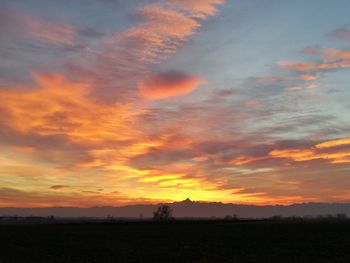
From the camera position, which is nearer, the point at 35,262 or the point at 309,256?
the point at 35,262

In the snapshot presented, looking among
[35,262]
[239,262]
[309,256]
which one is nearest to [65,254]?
[35,262]

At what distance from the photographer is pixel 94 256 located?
41.6m

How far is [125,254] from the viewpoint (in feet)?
140

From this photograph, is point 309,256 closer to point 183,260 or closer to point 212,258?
point 212,258

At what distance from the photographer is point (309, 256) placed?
4006cm

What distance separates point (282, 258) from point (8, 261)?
22432mm

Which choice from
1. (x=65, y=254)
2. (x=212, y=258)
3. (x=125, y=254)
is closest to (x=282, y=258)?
(x=212, y=258)

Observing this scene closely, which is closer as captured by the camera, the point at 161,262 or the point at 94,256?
the point at 161,262

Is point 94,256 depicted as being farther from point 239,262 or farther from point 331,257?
point 331,257

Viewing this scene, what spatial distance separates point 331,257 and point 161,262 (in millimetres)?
14409

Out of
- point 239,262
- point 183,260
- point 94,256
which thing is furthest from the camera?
point 94,256

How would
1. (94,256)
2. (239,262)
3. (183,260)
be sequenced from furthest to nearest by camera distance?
(94,256) < (183,260) < (239,262)

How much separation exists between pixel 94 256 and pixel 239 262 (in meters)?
13.7

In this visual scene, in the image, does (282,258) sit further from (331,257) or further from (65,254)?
(65,254)
